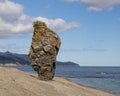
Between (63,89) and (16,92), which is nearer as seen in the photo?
(16,92)

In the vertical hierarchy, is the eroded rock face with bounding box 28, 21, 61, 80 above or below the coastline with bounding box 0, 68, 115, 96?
above

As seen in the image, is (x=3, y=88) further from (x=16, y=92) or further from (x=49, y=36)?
(x=49, y=36)

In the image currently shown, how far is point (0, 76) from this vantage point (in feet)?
108

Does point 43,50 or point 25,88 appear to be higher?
point 43,50

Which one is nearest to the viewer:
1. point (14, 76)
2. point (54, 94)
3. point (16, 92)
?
point (16, 92)

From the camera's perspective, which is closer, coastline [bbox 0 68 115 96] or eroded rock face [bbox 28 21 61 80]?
coastline [bbox 0 68 115 96]

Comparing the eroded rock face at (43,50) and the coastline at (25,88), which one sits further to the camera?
the eroded rock face at (43,50)

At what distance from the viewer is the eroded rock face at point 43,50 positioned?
130 ft

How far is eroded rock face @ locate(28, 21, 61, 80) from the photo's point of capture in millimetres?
39719

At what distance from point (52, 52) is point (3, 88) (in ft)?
36.6

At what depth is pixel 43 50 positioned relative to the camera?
130 feet

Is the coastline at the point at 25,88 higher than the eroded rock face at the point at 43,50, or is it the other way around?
the eroded rock face at the point at 43,50

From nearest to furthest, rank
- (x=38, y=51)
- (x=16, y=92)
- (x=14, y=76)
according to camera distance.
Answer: (x=16, y=92) < (x=14, y=76) < (x=38, y=51)

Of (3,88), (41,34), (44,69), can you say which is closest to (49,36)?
(41,34)
